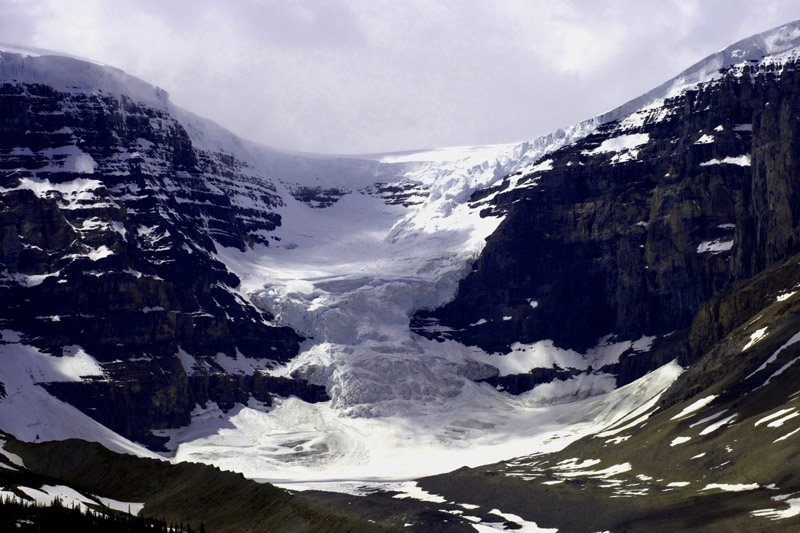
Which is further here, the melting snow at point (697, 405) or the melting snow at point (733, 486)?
the melting snow at point (697, 405)

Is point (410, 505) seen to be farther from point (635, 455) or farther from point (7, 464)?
point (7, 464)

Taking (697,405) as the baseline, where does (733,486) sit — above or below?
below

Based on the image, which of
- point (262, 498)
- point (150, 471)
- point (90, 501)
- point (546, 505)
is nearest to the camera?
point (90, 501)

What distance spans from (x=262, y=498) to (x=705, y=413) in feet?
288

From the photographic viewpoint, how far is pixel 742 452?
529 feet

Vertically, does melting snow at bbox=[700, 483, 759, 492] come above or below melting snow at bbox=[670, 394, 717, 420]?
below

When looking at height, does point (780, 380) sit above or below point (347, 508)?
above

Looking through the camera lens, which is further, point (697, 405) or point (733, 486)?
point (697, 405)

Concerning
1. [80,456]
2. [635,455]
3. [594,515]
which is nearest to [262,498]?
[80,456]

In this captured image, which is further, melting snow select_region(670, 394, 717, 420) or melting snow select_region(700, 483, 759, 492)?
melting snow select_region(670, 394, 717, 420)

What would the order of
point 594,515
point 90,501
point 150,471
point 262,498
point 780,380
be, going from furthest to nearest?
point 780,380, point 594,515, point 150,471, point 262,498, point 90,501

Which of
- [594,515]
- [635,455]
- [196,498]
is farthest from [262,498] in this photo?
[635,455]

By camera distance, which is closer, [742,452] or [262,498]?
[262,498]

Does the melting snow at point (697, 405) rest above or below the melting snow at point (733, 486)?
above
